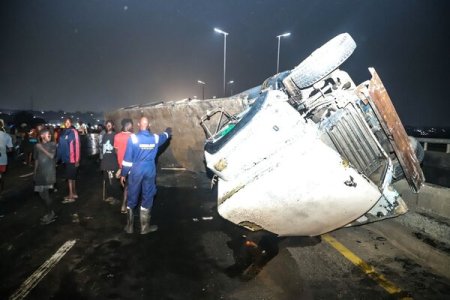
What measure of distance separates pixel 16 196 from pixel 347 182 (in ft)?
23.4

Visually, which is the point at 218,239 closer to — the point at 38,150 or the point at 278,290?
the point at 278,290

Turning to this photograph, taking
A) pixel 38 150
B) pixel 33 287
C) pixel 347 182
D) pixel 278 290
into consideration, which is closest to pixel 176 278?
pixel 278 290

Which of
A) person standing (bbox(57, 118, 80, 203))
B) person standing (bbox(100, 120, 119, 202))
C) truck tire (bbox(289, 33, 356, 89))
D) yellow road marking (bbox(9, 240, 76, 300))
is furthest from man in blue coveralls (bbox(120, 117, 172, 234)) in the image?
truck tire (bbox(289, 33, 356, 89))

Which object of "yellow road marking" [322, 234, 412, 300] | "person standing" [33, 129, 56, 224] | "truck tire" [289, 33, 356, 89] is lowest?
"yellow road marking" [322, 234, 412, 300]

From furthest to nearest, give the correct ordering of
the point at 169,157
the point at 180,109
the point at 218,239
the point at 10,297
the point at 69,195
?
1. the point at 169,157
2. the point at 180,109
3. the point at 69,195
4. the point at 218,239
5. the point at 10,297

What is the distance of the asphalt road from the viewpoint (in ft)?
10.0

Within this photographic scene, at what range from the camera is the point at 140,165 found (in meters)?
4.56

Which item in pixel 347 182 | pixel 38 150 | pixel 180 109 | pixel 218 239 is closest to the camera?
pixel 347 182

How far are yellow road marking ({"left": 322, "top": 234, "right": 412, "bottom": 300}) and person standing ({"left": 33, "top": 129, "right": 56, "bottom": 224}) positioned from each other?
4.63 metres

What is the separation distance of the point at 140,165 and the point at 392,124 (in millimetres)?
3663

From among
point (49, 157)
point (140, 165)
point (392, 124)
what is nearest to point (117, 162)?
point (49, 157)

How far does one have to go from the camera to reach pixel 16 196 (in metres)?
6.75

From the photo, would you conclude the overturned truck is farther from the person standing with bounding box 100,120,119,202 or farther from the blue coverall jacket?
the person standing with bounding box 100,120,119,202

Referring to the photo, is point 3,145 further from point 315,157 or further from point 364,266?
point 364,266
